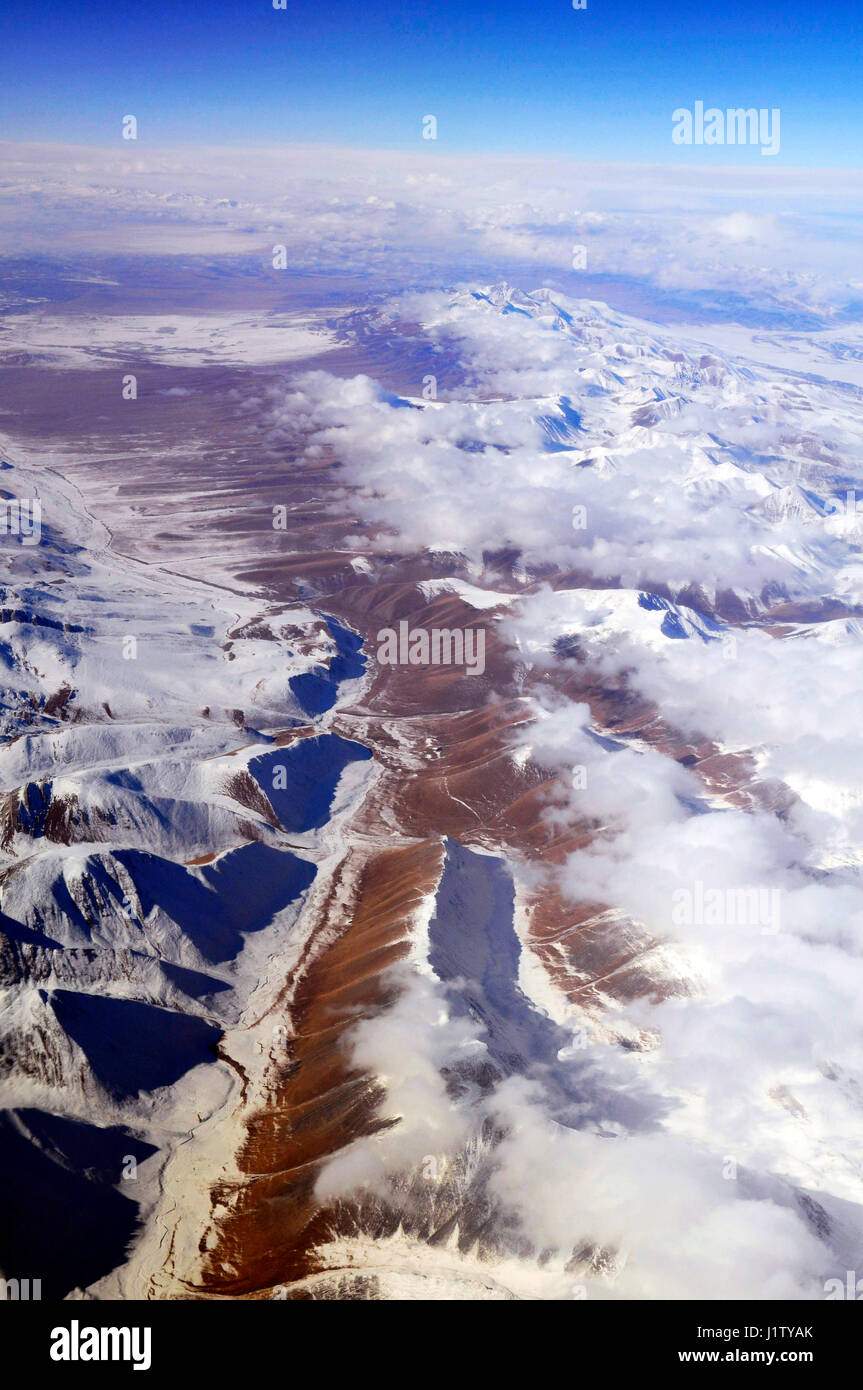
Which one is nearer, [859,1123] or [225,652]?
[859,1123]

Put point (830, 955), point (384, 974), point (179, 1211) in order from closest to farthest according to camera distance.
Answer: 1. point (179, 1211)
2. point (384, 974)
3. point (830, 955)

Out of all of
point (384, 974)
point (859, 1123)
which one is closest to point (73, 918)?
point (384, 974)

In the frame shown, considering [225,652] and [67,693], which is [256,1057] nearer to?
[67,693]

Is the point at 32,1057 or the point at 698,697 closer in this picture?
the point at 32,1057

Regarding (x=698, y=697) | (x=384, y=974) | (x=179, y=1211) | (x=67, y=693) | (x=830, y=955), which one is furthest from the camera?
(x=698, y=697)

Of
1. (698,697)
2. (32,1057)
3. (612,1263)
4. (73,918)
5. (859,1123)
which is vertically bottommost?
(859,1123)

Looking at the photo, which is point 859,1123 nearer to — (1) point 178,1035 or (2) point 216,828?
(1) point 178,1035

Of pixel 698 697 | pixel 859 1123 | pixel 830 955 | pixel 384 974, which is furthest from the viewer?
pixel 698 697

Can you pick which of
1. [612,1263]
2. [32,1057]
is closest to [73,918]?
[32,1057]

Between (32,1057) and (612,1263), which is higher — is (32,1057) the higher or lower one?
the higher one
